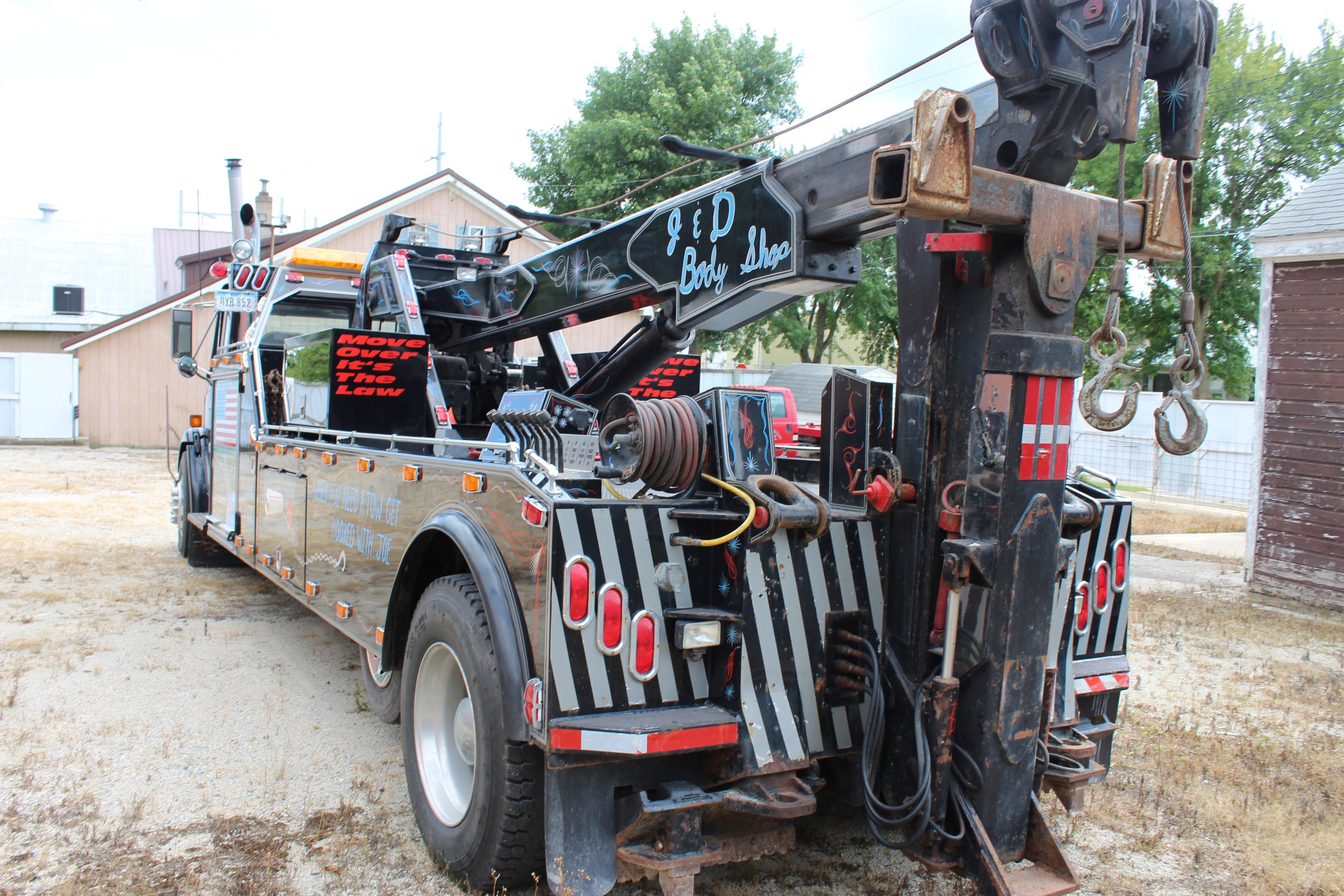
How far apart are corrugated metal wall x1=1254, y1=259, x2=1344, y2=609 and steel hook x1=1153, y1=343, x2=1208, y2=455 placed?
7.88 meters

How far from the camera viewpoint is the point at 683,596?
306 cm

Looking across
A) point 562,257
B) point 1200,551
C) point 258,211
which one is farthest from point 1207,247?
point 562,257

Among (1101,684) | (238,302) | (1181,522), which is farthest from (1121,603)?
(1181,522)

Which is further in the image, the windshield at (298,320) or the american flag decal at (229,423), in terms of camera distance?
the windshield at (298,320)

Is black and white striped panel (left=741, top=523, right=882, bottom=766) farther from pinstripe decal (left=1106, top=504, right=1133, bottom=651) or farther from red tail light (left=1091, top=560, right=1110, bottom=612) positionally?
pinstripe decal (left=1106, top=504, right=1133, bottom=651)

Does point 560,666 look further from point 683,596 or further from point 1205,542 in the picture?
point 1205,542

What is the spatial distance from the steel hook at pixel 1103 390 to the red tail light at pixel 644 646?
55.7 inches

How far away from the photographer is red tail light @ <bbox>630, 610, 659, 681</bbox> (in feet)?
9.75

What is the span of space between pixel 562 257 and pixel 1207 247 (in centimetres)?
3304

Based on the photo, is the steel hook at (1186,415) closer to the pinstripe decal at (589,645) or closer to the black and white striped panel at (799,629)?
the black and white striped panel at (799,629)

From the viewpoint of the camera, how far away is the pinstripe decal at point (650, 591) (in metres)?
3.01

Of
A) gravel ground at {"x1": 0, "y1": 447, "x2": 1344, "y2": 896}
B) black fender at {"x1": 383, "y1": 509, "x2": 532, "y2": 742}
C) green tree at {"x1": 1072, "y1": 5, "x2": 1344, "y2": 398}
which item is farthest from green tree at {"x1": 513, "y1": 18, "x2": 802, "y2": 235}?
black fender at {"x1": 383, "y1": 509, "x2": 532, "y2": 742}

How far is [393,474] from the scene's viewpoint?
4211 mm

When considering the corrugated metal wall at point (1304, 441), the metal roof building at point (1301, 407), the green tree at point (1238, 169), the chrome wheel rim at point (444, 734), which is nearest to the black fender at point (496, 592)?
the chrome wheel rim at point (444, 734)
